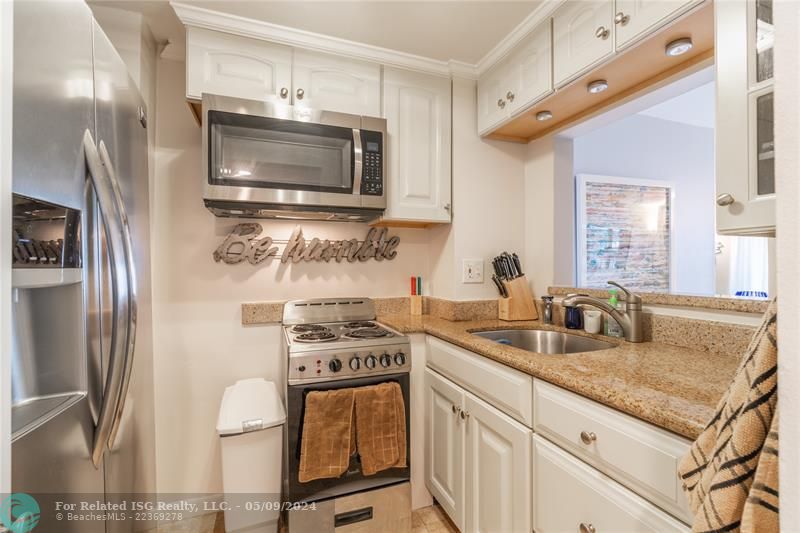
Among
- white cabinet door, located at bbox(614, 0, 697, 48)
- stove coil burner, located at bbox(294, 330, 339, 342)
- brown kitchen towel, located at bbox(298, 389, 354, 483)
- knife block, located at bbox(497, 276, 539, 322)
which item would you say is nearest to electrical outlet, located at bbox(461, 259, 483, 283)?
knife block, located at bbox(497, 276, 539, 322)

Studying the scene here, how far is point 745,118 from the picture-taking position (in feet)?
2.69

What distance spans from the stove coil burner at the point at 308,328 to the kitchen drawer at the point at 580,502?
3.74ft

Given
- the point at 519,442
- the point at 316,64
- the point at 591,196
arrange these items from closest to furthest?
the point at 519,442 → the point at 316,64 → the point at 591,196

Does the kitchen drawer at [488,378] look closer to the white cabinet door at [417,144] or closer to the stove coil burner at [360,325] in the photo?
the stove coil burner at [360,325]

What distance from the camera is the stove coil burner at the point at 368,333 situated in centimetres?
165

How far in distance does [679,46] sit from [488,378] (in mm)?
1332

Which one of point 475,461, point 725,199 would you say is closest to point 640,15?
→ point 725,199

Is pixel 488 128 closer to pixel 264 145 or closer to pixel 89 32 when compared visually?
pixel 264 145

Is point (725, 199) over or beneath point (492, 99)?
beneath

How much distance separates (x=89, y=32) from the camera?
95 cm

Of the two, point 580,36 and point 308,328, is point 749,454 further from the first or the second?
point 308,328

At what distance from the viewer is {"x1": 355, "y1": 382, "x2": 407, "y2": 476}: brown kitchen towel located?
1.48 metres

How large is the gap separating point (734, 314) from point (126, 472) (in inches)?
A: 87.5

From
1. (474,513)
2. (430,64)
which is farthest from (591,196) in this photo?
(474,513)
